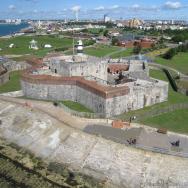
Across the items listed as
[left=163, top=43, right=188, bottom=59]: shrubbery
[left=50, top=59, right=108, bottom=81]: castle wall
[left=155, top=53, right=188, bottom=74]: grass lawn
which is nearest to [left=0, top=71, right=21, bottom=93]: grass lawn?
[left=50, top=59, right=108, bottom=81]: castle wall

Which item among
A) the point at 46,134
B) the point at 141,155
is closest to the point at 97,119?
the point at 46,134

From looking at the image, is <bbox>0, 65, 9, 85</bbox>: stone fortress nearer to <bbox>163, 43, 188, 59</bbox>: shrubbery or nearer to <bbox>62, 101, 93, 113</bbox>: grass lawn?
<bbox>62, 101, 93, 113</bbox>: grass lawn

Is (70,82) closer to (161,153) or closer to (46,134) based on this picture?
(46,134)

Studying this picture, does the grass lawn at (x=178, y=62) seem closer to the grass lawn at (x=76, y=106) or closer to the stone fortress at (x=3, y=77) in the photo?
the grass lawn at (x=76, y=106)

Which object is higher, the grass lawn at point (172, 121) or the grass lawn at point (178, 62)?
the grass lawn at point (178, 62)

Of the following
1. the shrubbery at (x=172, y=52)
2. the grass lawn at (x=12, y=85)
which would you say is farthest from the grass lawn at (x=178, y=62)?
the grass lawn at (x=12, y=85)

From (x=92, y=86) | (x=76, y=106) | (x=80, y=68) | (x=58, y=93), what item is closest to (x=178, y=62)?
(x=80, y=68)
